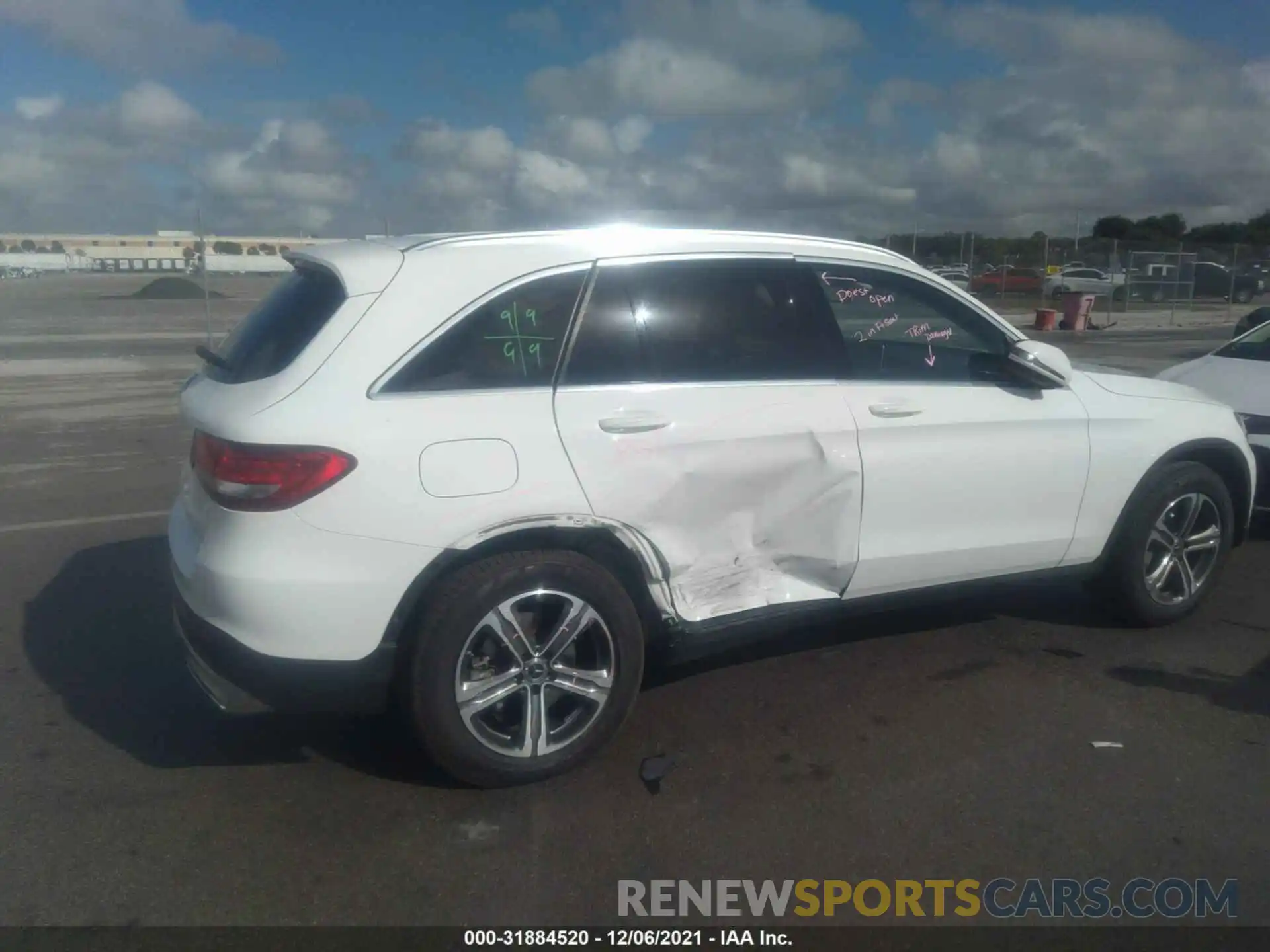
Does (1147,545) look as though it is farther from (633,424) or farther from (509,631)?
(509,631)

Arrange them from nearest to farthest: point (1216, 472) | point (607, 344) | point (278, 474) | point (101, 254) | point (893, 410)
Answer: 1. point (278, 474)
2. point (607, 344)
3. point (893, 410)
4. point (1216, 472)
5. point (101, 254)

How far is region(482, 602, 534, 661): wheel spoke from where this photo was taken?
3674mm

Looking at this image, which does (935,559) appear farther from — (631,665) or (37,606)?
(37,606)

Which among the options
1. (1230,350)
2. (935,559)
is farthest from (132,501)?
(1230,350)

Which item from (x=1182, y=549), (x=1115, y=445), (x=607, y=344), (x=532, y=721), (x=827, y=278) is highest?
(x=827, y=278)

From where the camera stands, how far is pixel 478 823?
12.0 ft

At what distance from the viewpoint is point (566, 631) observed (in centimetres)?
380

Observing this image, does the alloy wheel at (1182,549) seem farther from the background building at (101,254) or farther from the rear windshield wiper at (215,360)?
the background building at (101,254)

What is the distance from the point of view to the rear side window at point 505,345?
369 cm

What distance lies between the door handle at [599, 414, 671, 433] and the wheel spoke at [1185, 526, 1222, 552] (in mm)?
2929

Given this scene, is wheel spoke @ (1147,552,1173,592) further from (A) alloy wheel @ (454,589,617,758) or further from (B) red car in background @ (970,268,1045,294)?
(B) red car in background @ (970,268,1045,294)

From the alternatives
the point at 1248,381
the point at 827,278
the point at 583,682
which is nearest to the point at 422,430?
the point at 583,682

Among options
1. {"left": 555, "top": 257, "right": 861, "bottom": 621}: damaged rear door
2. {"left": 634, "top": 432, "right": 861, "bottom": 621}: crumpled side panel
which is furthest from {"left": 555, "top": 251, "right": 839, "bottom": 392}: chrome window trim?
{"left": 634, "top": 432, "right": 861, "bottom": 621}: crumpled side panel

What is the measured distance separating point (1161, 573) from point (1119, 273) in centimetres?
3088
